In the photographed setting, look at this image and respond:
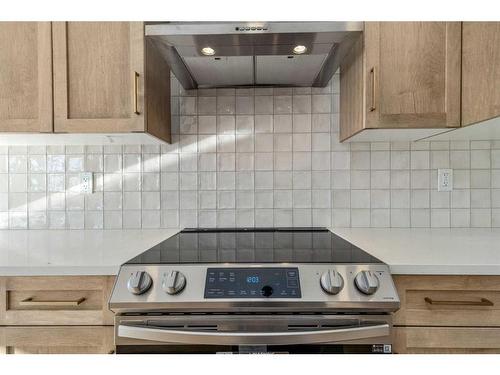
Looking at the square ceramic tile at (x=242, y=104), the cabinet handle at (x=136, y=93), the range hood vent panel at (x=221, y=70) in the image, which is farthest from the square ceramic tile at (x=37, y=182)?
the square ceramic tile at (x=242, y=104)

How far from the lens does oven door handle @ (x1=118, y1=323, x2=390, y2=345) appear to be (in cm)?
90

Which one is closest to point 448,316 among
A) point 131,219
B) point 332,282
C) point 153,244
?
point 332,282

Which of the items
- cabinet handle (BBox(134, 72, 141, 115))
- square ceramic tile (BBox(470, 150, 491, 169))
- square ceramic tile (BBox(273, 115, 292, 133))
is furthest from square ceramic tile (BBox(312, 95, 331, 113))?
cabinet handle (BBox(134, 72, 141, 115))

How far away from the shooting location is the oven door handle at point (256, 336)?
2.96 ft

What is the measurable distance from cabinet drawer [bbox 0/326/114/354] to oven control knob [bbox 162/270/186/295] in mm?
249

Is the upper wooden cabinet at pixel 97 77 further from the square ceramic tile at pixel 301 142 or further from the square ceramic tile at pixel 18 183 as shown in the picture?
the square ceramic tile at pixel 301 142

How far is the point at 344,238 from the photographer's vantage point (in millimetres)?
1376

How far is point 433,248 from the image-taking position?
118 cm

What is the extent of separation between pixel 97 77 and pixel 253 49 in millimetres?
594

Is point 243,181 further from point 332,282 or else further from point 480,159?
point 480,159

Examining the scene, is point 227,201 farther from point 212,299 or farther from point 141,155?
point 212,299

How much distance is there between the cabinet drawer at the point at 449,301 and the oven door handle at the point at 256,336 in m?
0.13

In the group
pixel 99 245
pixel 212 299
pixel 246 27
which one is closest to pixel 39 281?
pixel 99 245

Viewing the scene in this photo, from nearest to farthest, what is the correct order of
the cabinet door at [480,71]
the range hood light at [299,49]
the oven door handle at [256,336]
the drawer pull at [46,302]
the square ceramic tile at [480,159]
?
the oven door handle at [256,336] < the drawer pull at [46,302] < the cabinet door at [480,71] < the range hood light at [299,49] < the square ceramic tile at [480,159]
